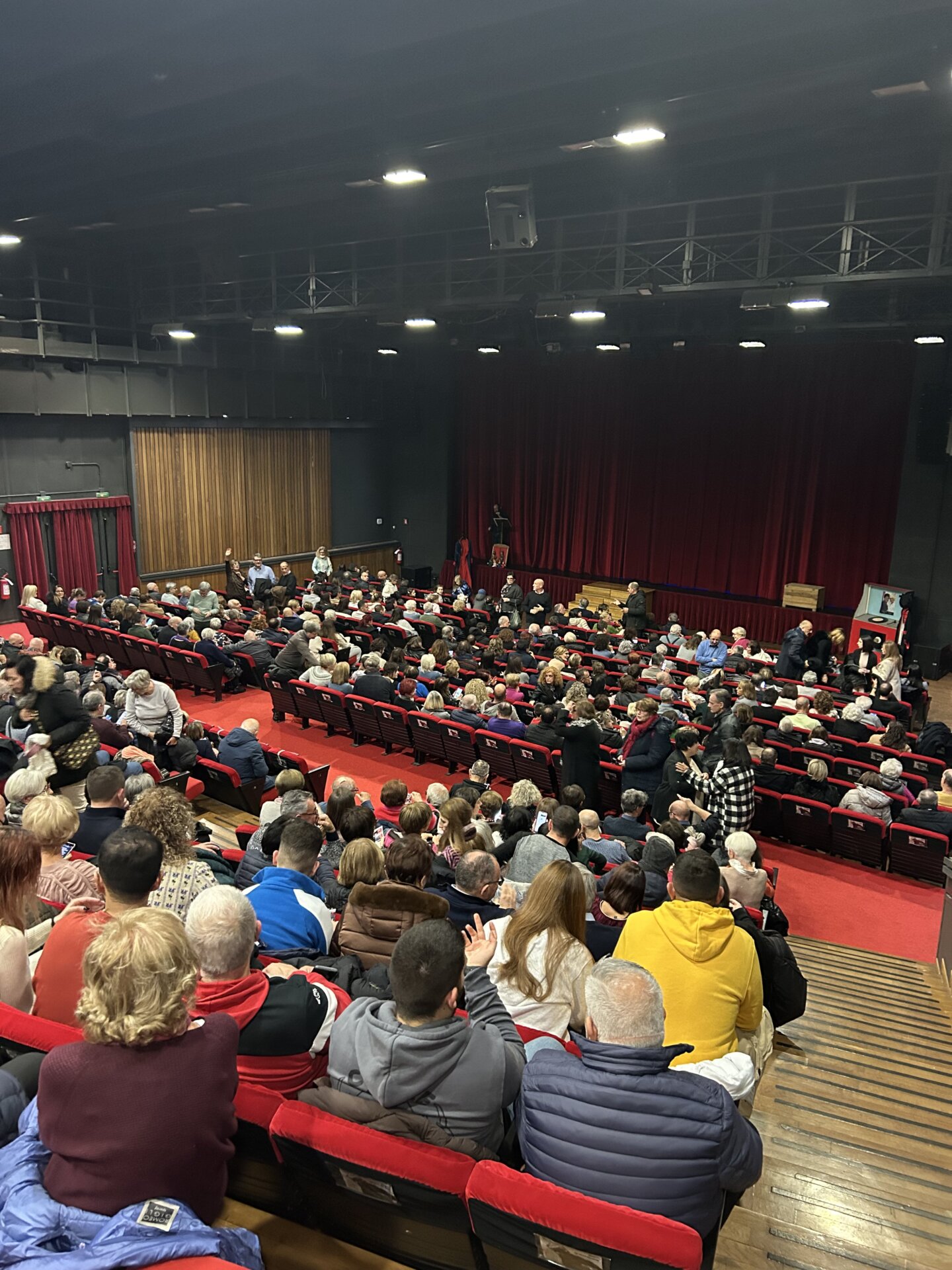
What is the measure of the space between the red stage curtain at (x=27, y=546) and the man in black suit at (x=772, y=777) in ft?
43.9

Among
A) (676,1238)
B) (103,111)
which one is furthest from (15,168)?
(676,1238)

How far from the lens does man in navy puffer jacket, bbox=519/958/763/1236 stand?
2.09 metres

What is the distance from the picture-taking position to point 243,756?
7.83 meters

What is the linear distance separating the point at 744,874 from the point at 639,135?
5460mm

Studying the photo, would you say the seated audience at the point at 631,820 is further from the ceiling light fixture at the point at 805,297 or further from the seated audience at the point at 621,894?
the ceiling light fixture at the point at 805,297

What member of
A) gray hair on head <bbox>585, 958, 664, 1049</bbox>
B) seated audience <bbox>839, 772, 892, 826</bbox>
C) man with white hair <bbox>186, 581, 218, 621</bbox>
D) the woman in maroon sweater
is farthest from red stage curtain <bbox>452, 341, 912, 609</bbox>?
the woman in maroon sweater

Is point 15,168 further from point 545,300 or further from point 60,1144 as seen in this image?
point 60,1144

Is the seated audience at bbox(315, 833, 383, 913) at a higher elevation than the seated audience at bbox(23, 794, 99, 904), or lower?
lower

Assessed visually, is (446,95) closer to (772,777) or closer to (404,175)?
(404,175)

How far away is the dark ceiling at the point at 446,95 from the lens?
15.3 ft

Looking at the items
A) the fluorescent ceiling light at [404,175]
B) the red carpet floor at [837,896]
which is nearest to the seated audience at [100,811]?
the red carpet floor at [837,896]

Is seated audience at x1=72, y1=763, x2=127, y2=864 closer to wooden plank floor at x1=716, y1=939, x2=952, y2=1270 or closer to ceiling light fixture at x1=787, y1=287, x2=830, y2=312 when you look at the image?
wooden plank floor at x1=716, y1=939, x2=952, y2=1270

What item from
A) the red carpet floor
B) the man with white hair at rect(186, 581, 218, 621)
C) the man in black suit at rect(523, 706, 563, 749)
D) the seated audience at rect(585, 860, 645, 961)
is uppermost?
the seated audience at rect(585, 860, 645, 961)

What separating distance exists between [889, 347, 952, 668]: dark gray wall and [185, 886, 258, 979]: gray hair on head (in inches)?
642
